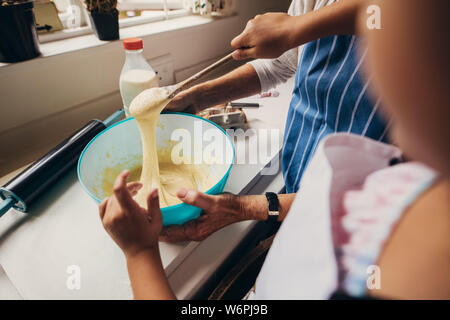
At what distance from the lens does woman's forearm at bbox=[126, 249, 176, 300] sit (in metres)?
0.42

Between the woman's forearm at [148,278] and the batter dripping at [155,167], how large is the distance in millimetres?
182

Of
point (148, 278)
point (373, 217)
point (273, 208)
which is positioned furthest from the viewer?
point (273, 208)

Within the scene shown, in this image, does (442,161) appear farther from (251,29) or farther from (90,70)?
(90,70)

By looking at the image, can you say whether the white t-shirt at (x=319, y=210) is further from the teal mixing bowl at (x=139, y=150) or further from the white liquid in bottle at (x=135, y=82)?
A: the white liquid in bottle at (x=135, y=82)

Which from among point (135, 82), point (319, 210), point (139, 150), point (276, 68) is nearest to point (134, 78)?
point (135, 82)

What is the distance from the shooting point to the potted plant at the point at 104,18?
83 cm

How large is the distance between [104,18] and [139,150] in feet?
1.54

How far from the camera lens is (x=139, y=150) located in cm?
75

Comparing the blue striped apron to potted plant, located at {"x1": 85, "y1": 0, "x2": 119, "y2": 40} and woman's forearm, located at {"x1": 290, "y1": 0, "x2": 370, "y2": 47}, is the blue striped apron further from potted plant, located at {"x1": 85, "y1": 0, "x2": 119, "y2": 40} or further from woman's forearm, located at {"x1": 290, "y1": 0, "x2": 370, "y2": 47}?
potted plant, located at {"x1": 85, "y1": 0, "x2": 119, "y2": 40}

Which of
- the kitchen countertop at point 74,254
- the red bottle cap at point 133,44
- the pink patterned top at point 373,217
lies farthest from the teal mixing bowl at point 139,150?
the pink patterned top at point 373,217

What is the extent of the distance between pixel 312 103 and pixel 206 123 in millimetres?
290

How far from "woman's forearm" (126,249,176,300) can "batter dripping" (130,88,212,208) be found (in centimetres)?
18

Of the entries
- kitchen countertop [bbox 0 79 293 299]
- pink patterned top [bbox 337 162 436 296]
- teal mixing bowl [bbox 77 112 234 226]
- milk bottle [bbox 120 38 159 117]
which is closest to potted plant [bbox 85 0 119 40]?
milk bottle [bbox 120 38 159 117]

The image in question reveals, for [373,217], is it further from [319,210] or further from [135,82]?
[135,82]
